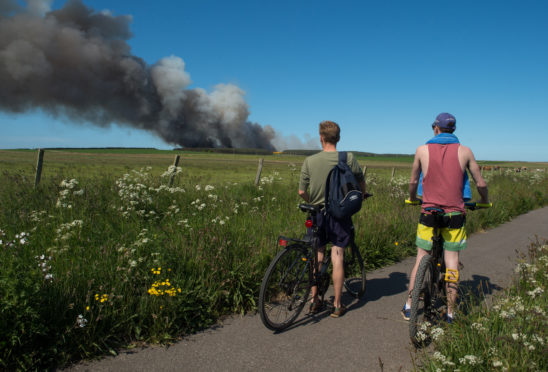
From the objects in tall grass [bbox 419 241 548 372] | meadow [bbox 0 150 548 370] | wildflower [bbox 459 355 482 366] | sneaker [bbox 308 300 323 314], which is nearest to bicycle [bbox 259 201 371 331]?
sneaker [bbox 308 300 323 314]

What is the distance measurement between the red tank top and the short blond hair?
88cm

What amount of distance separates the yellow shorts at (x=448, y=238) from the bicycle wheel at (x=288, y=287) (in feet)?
3.75

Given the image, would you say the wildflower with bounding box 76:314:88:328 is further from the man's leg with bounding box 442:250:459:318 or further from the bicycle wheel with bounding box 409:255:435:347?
the man's leg with bounding box 442:250:459:318

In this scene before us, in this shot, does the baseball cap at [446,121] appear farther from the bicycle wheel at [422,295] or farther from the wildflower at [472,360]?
the wildflower at [472,360]

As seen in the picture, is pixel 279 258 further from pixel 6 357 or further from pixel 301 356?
pixel 6 357

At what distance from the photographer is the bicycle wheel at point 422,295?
317cm

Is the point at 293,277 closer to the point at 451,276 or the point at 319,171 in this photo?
the point at 319,171

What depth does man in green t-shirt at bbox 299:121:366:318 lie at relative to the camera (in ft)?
12.3

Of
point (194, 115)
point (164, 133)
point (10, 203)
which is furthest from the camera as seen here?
point (194, 115)

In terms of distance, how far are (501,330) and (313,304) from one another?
70.1 inches

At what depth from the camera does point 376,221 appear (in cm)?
675

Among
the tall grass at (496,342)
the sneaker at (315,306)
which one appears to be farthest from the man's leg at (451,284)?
the sneaker at (315,306)

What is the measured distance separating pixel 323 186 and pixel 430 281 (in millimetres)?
1325

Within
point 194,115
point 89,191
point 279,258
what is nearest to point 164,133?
point 194,115
